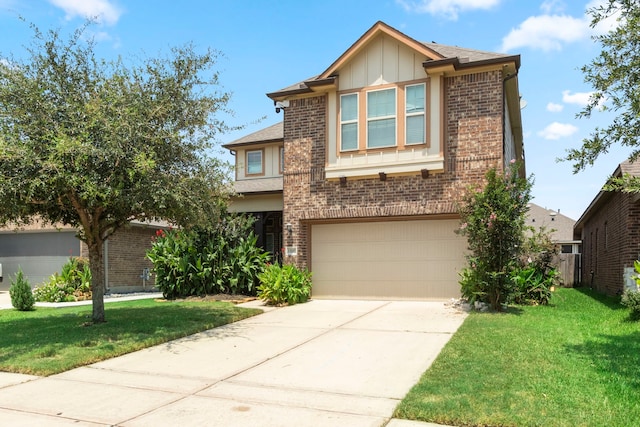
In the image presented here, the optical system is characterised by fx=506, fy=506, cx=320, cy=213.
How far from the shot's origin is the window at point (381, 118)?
525 inches

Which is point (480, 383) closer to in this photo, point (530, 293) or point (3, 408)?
point (3, 408)

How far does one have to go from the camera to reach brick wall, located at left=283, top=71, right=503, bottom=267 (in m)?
12.6

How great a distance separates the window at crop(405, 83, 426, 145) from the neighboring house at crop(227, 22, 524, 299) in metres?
0.03

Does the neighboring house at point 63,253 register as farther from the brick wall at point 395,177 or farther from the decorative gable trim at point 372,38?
the decorative gable trim at point 372,38

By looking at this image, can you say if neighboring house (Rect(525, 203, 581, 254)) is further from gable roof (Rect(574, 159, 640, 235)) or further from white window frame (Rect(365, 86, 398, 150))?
white window frame (Rect(365, 86, 398, 150))

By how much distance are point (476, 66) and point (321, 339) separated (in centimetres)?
808

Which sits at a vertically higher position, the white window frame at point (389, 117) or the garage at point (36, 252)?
the white window frame at point (389, 117)

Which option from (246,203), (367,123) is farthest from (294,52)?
(246,203)

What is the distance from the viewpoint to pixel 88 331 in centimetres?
900

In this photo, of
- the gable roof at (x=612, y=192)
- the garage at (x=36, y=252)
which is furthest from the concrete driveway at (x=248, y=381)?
the garage at (x=36, y=252)

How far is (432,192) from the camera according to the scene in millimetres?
12945

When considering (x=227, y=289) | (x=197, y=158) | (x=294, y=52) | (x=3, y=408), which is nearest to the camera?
(x=3, y=408)

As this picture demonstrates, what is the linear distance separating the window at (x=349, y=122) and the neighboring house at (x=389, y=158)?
0.09 ft

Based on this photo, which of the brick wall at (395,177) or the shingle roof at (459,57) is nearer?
the shingle roof at (459,57)
